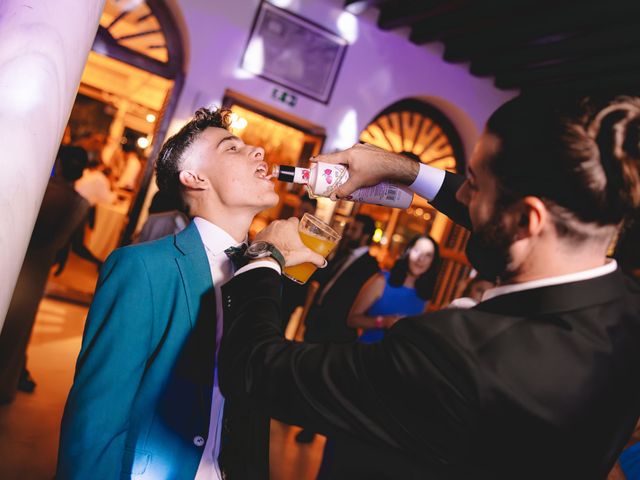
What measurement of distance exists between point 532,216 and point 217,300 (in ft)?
2.95

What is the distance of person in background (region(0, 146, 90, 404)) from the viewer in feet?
9.28

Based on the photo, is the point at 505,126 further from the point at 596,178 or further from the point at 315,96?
the point at 315,96

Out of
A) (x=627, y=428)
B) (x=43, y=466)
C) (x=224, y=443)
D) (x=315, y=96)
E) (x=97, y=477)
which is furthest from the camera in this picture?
(x=315, y=96)

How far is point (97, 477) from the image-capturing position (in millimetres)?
1095

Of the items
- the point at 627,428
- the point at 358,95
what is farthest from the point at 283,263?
the point at 358,95

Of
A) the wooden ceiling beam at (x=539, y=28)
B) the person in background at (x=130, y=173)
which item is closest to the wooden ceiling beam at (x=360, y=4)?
the wooden ceiling beam at (x=539, y=28)

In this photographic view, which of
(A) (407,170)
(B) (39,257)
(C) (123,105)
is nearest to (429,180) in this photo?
(A) (407,170)

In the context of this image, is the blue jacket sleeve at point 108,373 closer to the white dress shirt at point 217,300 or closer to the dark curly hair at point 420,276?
the white dress shirt at point 217,300

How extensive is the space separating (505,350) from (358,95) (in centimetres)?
539

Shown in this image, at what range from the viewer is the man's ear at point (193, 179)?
1514mm

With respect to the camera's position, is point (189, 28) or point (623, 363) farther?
point (189, 28)

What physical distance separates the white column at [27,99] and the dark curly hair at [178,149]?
0.41 metres

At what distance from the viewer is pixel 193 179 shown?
152 centimetres

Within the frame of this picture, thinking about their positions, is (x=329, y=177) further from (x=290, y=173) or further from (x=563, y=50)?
(x=563, y=50)
